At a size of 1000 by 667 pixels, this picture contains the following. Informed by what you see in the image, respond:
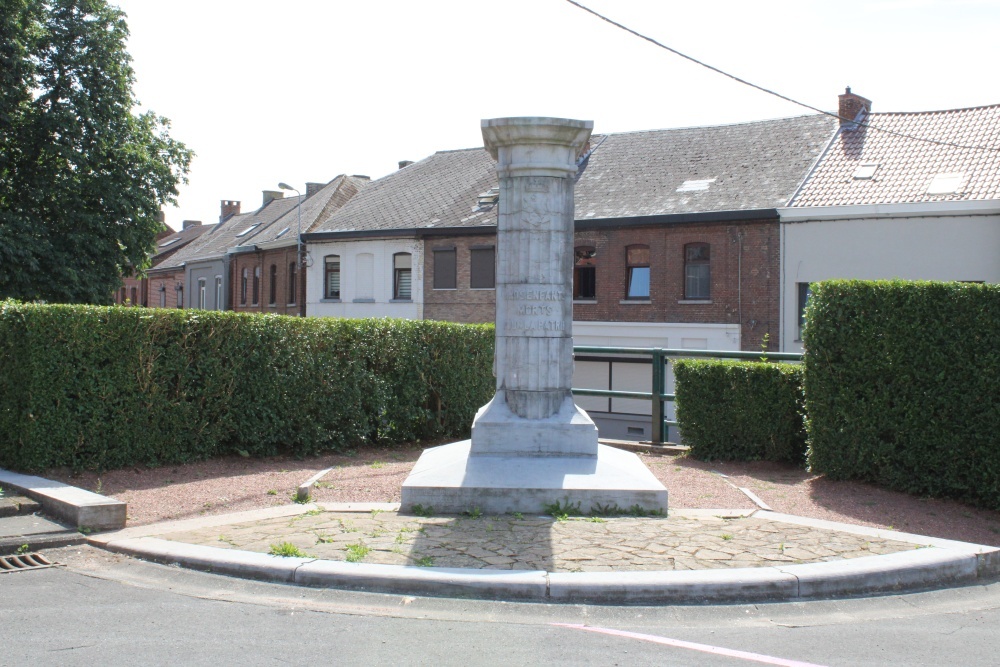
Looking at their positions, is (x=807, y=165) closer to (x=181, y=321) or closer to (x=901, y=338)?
(x=901, y=338)

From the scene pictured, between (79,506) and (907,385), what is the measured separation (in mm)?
7718

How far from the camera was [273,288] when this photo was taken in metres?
41.7

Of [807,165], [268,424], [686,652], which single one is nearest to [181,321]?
[268,424]

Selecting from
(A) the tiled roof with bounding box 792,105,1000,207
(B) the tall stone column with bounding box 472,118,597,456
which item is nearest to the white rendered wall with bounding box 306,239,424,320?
(A) the tiled roof with bounding box 792,105,1000,207

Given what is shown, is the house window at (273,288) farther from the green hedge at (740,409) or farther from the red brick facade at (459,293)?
the green hedge at (740,409)

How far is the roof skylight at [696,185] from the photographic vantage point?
29172 mm

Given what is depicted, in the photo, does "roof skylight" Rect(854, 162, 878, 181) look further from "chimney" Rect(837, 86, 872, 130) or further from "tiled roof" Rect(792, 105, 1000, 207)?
"chimney" Rect(837, 86, 872, 130)

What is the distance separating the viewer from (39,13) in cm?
2270

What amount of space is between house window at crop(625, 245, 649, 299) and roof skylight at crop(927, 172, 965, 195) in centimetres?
845

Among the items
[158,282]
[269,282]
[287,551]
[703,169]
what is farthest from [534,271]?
[158,282]

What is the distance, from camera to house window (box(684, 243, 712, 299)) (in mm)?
28219

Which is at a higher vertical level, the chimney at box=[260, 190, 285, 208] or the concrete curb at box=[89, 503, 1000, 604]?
the chimney at box=[260, 190, 285, 208]

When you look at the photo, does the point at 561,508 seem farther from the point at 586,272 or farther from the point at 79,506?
the point at 586,272

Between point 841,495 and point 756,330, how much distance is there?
60.7ft
